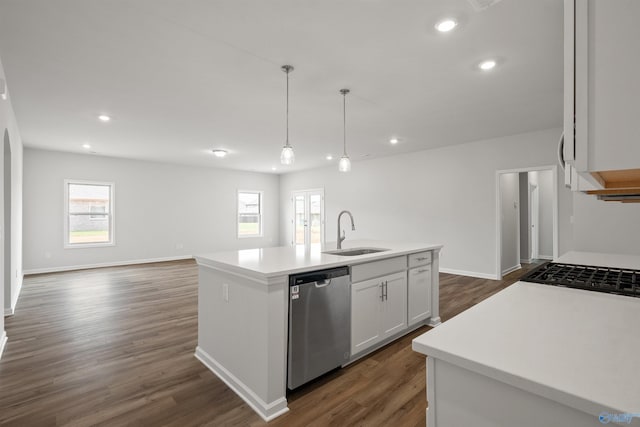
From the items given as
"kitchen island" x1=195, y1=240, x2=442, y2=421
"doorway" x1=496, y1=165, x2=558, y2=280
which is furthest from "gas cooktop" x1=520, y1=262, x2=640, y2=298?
"doorway" x1=496, y1=165, x2=558, y2=280

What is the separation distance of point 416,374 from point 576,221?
1.79 m

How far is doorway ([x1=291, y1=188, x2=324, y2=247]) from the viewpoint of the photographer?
29.2ft

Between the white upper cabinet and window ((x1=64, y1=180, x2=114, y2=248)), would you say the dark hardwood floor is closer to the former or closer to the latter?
the white upper cabinet

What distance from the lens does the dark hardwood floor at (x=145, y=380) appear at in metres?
1.88

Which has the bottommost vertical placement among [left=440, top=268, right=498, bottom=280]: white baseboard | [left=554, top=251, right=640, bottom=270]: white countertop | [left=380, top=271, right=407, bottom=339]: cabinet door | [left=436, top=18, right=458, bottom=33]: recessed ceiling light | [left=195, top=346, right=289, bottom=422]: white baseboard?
[left=195, top=346, right=289, bottom=422]: white baseboard

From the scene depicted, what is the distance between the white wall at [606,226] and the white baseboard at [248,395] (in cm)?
252

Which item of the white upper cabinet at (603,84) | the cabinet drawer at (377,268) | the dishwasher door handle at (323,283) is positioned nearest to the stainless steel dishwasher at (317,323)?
the dishwasher door handle at (323,283)

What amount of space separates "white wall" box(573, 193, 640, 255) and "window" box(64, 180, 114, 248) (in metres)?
8.36

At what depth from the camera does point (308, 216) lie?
364 inches

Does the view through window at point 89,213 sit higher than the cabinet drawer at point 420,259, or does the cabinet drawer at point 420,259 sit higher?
the view through window at point 89,213

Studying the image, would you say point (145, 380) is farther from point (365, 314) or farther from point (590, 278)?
point (590, 278)

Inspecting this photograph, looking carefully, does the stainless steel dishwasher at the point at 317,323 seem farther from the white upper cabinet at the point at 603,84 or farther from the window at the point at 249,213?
the window at the point at 249,213

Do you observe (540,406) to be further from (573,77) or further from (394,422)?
(394,422)

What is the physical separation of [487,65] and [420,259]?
6.39 feet
